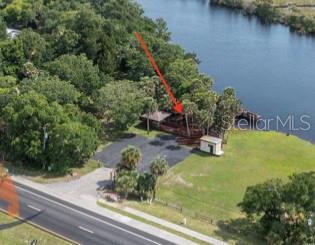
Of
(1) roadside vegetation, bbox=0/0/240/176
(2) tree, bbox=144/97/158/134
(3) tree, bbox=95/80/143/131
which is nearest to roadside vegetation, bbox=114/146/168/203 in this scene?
(1) roadside vegetation, bbox=0/0/240/176

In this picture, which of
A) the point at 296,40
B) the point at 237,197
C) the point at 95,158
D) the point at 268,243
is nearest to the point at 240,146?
the point at 237,197

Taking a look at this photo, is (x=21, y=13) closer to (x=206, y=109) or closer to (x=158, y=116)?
(x=158, y=116)

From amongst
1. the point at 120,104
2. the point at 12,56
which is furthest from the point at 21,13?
the point at 120,104

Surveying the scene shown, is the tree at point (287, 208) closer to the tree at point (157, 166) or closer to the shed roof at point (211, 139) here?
the tree at point (157, 166)

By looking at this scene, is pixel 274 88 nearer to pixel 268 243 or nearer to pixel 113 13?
pixel 113 13

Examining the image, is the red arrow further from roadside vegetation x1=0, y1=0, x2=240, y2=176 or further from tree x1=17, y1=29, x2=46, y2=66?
tree x1=17, y1=29, x2=46, y2=66

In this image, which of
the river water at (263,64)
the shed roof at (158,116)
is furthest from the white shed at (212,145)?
the river water at (263,64)
